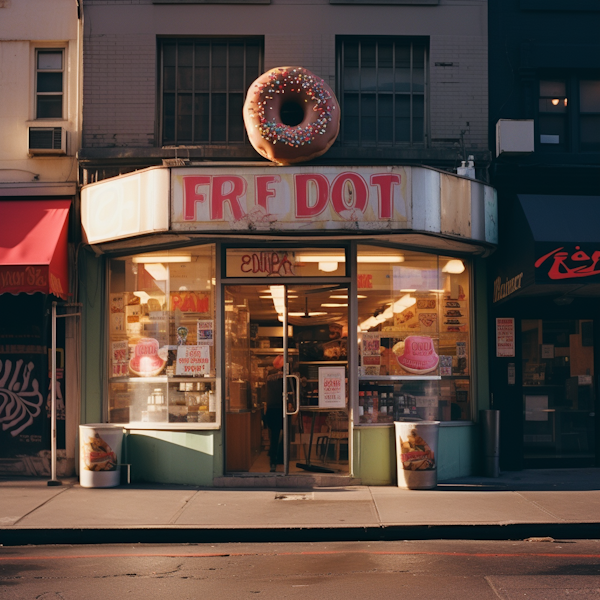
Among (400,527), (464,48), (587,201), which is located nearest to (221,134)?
(464,48)

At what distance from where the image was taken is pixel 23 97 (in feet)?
40.3

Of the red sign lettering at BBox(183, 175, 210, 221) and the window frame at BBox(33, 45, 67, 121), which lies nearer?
the red sign lettering at BBox(183, 175, 210, 221)

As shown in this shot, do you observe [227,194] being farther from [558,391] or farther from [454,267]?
[558,391]

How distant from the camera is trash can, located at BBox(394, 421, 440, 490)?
426 inches

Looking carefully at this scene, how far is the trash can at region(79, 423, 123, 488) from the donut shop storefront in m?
0.51

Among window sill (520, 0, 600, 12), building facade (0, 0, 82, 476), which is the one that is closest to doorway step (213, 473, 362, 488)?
building facade (0, 0, 82, 476)

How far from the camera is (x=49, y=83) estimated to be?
491 inches

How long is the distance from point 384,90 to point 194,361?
521 centimetres

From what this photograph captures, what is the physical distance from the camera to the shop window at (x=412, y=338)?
11.6 meters

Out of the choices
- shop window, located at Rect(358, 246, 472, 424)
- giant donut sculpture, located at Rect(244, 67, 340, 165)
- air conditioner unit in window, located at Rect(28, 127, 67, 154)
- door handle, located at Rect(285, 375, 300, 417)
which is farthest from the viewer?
air conditioner unit in window, located at Rect(28, 127, 67, 154)

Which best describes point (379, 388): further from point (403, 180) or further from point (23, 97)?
point (23, 97)

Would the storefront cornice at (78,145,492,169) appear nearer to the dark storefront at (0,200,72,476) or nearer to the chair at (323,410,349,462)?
the dark storefront at (0,200,72,476)

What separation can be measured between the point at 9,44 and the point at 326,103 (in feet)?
17.3

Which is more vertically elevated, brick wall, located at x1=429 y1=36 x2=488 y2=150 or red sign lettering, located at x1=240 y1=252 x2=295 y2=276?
brick wall, located at x1=429 y1=36 x2=488 y2=150
